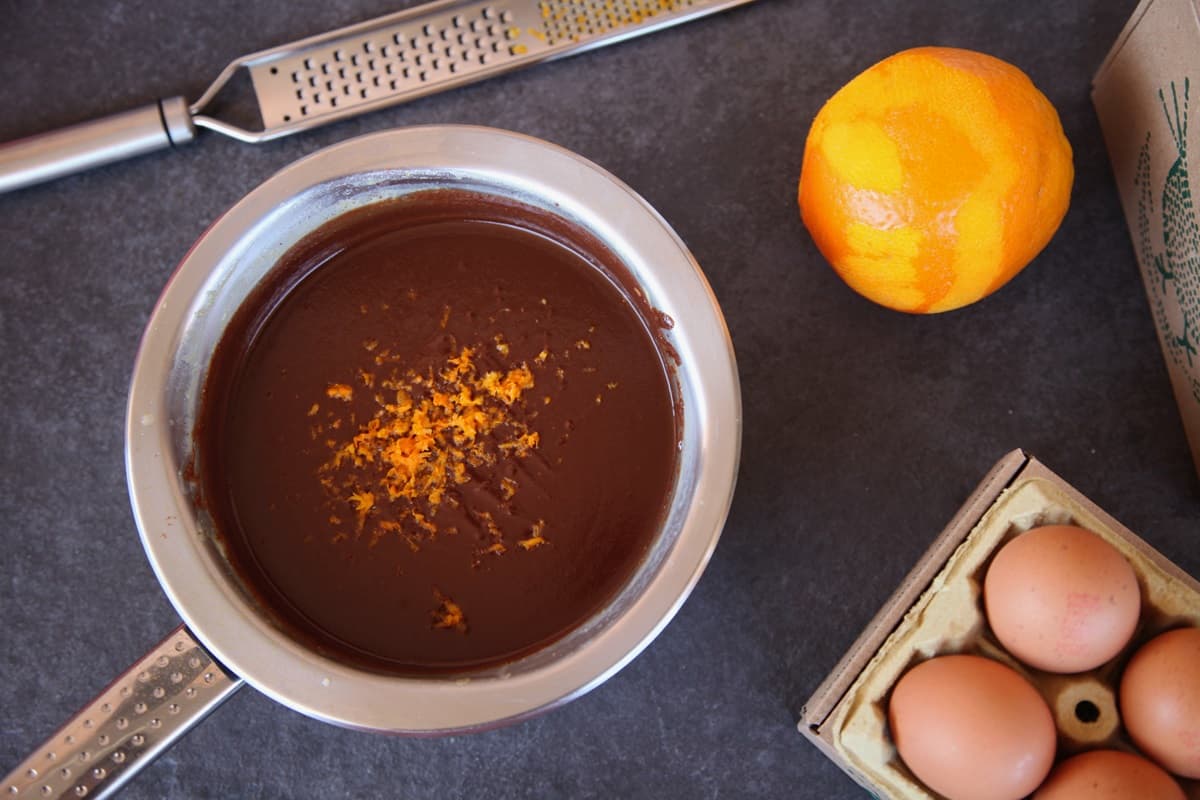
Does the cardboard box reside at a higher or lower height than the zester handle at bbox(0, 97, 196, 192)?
lower

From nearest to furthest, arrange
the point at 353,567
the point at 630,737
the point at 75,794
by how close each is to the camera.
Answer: the point at 75,794 → the point at 353,567 → the point at 630,737

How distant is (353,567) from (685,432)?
39 centimetres

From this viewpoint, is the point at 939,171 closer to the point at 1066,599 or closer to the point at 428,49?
the point at 1066,599

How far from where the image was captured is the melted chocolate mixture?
1.01 metres

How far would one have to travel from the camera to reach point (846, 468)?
3.96 ft

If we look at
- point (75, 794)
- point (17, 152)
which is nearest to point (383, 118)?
point (17, 152)

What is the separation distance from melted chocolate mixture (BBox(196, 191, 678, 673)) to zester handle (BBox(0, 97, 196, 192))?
Result: 33cm

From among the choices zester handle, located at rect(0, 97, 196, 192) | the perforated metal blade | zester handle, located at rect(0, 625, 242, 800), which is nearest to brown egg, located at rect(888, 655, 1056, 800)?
zester handle, located at rect(0, 625, 242, 800)

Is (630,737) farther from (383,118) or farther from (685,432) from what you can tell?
(383,118)

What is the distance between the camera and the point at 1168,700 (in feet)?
3.01

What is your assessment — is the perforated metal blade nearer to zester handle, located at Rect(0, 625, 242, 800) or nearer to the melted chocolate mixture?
the melted chocolate mixture

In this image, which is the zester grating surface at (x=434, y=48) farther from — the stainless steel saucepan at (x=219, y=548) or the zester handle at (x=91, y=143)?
the stainless steel saucepan at (x=219, y=548)

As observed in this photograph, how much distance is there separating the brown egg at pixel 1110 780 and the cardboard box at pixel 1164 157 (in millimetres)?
431

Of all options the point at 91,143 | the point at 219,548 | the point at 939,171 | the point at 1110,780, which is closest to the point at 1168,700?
the point at 1110,780
